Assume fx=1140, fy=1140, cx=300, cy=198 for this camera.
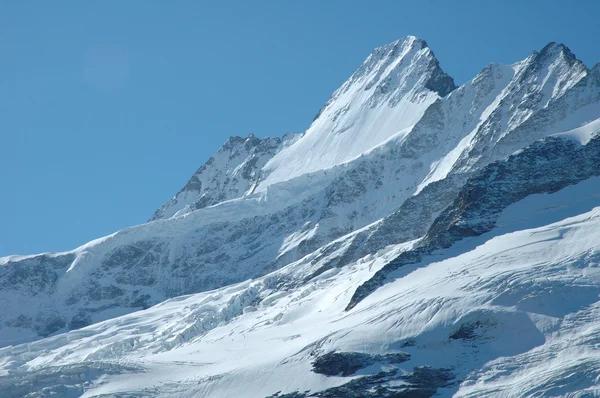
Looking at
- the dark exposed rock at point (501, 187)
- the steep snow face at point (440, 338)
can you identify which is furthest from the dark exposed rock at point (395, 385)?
the dark exposed rock at point (501, 187)

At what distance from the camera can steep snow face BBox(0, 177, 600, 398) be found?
85.9m

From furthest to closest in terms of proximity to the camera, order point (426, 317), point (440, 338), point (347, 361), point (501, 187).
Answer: point (501, 187)
point (426, 317)
point (347, 361)
point (440, 338)

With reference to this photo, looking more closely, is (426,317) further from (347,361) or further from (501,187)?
(501,187)

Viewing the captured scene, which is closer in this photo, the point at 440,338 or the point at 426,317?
the point at 440,338

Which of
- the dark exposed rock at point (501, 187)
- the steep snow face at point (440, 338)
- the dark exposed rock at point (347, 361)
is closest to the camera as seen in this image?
the steep snow face at point (440, 338)

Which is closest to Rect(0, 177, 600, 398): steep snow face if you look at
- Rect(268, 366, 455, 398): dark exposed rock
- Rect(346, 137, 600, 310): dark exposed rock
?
Rect(268, 366, 455, 398): dark exposed rock

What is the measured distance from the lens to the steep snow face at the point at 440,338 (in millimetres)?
85938

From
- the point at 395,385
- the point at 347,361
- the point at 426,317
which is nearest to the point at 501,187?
the point at 426,317

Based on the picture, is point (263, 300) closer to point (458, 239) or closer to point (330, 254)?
point (330, 254)

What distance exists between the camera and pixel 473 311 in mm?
92875

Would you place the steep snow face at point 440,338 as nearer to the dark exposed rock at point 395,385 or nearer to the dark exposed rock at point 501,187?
the dark exposed rock at point 395,385

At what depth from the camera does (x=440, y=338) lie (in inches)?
3622

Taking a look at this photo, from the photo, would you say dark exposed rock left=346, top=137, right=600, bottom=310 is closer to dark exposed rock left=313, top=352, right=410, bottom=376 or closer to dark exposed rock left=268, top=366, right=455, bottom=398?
dark exposed rock left=313, top=352, right=410, bottom=376

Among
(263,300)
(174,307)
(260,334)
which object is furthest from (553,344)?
(174,307)
